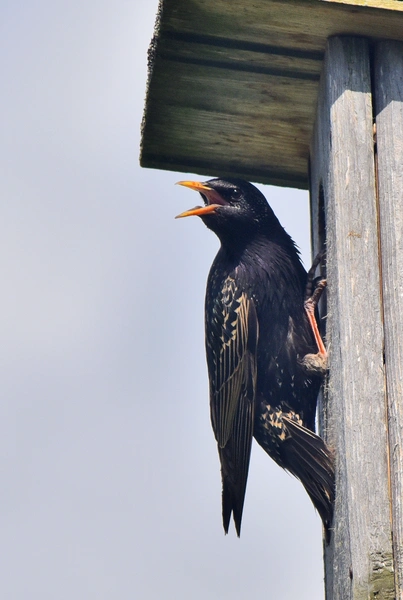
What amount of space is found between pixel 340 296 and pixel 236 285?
1020 millimetres

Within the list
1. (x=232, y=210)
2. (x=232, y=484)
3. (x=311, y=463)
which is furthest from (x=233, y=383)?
(x=232, y=210)

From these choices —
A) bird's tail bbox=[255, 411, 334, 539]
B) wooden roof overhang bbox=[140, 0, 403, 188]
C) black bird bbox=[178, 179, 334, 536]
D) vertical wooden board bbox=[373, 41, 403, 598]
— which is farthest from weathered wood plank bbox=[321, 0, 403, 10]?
bird's tail bbox=[255, 411, 334, 539]

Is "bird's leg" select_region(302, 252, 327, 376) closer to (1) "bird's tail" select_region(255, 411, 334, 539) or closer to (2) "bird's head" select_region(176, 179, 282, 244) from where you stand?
(1) "bird's tail" select_region(255, 411, 334, 539)

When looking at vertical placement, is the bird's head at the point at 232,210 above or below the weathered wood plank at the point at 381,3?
below

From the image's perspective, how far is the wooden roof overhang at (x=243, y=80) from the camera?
152 inches

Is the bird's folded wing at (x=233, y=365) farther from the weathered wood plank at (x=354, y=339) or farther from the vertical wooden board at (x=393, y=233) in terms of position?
the vertical wooden board at (x=393, y=233)

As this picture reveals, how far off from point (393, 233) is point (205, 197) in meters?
1.44

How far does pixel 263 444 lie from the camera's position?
4.31 metres

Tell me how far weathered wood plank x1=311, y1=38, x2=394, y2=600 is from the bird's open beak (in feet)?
2.46

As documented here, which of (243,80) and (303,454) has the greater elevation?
(243,80)

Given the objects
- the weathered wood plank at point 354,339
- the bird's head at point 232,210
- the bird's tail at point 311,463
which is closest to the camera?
the weathered wood plank at point 354,339

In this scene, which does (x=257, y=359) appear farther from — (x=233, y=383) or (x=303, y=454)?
(x=303, y=454)

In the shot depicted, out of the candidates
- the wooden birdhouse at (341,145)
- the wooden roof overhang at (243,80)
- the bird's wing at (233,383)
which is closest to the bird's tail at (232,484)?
the bird's wing at (233,383)

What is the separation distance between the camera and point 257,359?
14.4 ft
